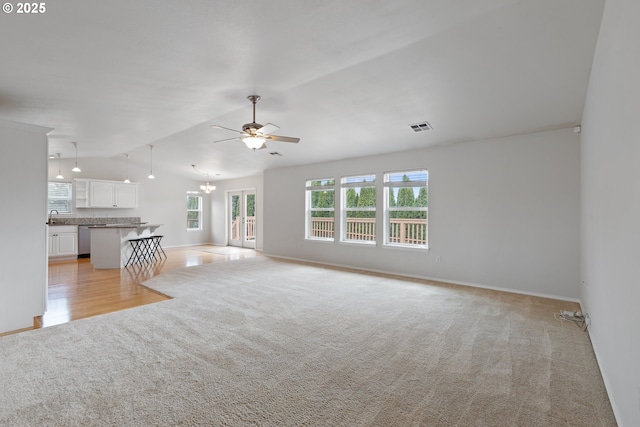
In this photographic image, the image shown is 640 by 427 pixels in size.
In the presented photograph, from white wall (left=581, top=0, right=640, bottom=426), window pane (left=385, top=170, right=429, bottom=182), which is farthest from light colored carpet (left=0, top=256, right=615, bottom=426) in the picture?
window pane (left=385, top=170, right=429, bottom=182)

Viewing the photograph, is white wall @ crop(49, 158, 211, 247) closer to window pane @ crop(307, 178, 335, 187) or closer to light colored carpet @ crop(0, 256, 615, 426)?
window pane @ crop(307, 178, 335, 187)

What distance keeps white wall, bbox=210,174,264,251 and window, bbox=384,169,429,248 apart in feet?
16.4

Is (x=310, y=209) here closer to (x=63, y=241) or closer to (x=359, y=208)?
(x=359, y=208)

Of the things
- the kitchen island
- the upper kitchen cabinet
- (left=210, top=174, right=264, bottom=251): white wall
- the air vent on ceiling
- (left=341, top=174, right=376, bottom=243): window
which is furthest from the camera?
(left=210, top=174, right=264, bottom=251): white wall

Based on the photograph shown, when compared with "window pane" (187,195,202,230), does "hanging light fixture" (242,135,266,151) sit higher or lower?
higher

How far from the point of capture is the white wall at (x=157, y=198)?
8812mm

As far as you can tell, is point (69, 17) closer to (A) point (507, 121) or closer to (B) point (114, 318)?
(B) point (114, 318)

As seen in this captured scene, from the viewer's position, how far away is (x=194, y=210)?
11.4 meters

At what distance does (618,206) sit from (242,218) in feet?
32.7

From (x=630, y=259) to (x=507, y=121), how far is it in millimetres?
3284

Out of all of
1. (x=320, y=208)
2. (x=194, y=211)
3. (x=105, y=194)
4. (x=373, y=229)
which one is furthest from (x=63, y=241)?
(x=373, y=229)

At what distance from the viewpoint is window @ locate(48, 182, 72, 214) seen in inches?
327

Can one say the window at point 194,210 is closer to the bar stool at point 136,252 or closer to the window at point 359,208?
the bar stool at point 136,252

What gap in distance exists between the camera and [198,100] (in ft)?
13.3
